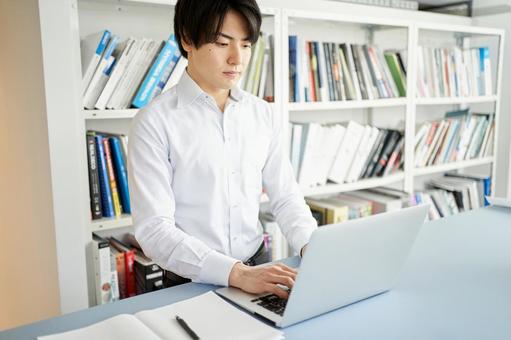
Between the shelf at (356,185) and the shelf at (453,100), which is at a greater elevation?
the shelf at (453,100)

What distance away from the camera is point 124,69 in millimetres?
1957

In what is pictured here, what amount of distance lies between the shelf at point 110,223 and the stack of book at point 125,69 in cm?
43

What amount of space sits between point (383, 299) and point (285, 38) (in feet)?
4.80

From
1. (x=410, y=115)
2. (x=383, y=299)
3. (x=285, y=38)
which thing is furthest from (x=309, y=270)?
(x=410, y=115)

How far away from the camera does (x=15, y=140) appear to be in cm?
210

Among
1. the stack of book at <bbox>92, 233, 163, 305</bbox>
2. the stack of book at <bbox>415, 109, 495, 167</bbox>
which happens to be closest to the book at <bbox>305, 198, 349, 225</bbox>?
the stack of book at <bbox>415, 109, 495, 167</bbox>

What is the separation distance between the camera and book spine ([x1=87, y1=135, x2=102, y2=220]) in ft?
6.20

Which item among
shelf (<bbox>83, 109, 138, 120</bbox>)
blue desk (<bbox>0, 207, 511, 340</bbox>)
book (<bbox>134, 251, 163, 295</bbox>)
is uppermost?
shelf (<bbox>83, 109, 138, 120</bbox>)

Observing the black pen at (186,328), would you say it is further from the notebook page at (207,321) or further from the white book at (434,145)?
the white book at (434,145)

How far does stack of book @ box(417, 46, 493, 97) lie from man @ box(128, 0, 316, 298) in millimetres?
1737

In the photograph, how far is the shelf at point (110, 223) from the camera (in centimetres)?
191

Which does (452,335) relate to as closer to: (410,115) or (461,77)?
(410,115)

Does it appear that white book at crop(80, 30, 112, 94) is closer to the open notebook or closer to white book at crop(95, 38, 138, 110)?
white book at crop(95, 38, 138, 110)

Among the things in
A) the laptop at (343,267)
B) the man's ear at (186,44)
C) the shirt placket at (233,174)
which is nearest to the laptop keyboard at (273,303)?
the laptop at (343,267)
